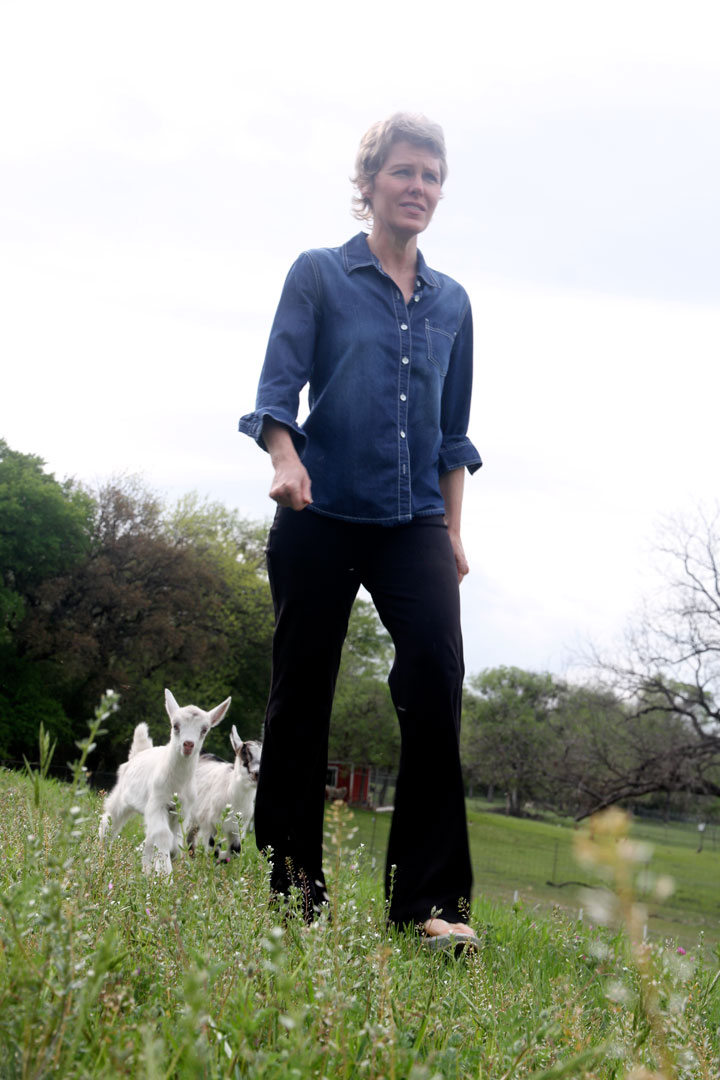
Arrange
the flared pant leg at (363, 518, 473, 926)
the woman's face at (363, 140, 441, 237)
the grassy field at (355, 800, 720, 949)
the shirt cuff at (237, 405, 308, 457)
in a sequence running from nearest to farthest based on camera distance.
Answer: the flared pant leg at (363, 518, 473, 926)
the shirt cuff at (237, 405, 308, 457)
the woman's face at (363, 140, 441, 237)
the grassy field at (355, 800, 720, 949)

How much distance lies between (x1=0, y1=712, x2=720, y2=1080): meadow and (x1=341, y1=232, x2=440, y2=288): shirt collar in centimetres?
249

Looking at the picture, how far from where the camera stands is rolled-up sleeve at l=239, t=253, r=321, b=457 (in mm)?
4008

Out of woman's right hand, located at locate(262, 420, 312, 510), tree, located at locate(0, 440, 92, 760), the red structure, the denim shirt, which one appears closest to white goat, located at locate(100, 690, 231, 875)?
the denim shirt

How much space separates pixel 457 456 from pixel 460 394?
0.33 meters

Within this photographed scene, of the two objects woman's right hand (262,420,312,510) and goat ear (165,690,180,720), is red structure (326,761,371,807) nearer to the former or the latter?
goat ear (165,690,180,720)

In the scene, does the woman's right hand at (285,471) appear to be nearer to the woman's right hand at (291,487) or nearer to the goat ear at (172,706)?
the woman's right hand at (291,487)

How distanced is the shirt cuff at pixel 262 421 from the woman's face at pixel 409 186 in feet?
3.25

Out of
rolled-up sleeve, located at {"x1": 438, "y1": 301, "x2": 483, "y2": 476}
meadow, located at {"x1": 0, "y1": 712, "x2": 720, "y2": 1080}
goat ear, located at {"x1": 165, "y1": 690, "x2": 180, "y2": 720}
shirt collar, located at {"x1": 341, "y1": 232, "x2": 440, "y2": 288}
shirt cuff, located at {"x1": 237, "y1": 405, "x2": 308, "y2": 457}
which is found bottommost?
meadow, located at {"x1": 0, "y1": 712, "x2": 720, "y2": 1080}

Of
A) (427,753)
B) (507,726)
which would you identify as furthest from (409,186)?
(507,726)

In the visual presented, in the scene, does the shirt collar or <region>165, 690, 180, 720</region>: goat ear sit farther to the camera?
<region>165, 690, 180, 720</region>: goat ear

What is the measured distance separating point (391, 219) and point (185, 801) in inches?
159

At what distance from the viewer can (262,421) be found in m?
3.96

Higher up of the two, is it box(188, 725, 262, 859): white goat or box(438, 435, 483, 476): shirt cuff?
box(438, 435, 483, 476): shirt cuff

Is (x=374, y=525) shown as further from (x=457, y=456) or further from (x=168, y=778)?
(x=168, y=778)
